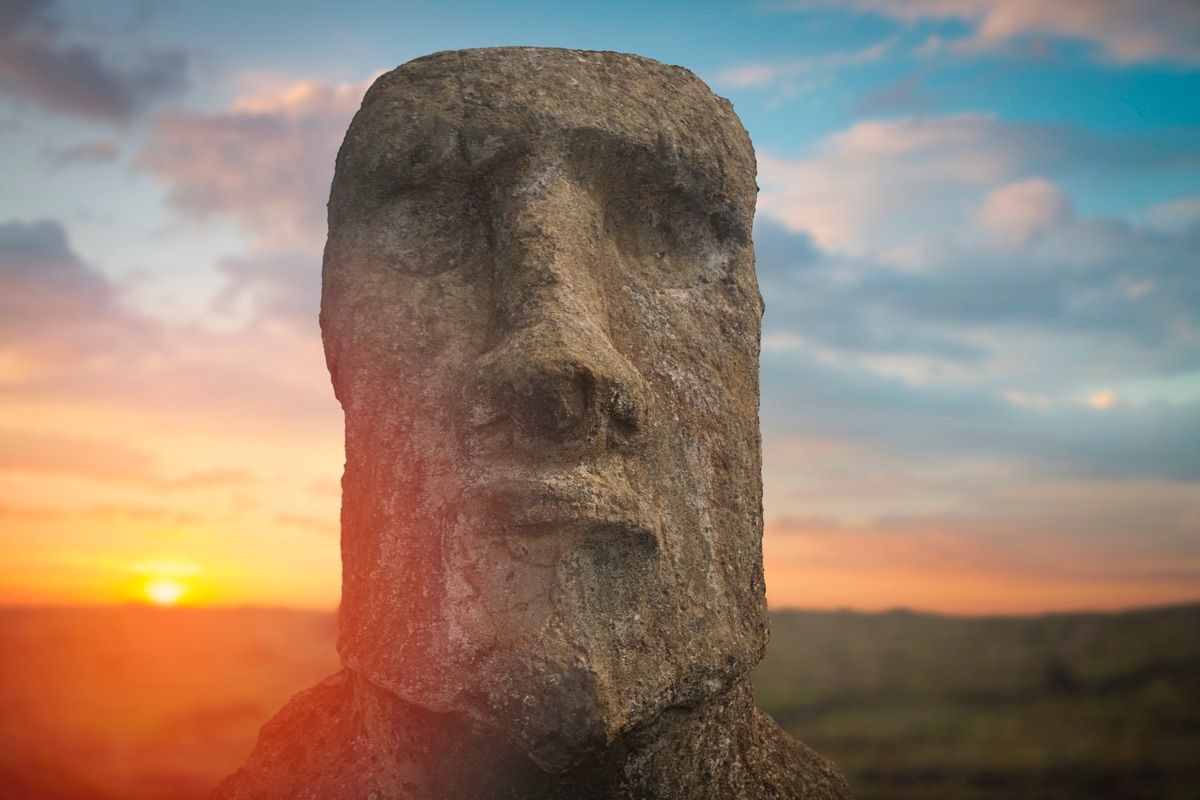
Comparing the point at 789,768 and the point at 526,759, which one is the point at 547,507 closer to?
the point at 526,759

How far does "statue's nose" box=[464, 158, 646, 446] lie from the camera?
3695mm

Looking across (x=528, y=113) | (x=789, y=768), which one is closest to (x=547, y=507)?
(x=528, y=113)

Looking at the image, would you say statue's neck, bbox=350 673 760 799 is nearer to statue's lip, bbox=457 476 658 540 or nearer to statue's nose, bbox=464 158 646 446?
statue's lip, bbox=457 476 658 540

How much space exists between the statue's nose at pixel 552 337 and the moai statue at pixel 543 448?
0.4 inches

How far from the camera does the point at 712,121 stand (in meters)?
4.96

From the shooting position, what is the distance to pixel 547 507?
11.9ft

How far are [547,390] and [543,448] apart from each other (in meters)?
0.19

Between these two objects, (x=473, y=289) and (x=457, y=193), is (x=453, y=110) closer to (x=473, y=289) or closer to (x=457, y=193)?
(x=457, y=193)

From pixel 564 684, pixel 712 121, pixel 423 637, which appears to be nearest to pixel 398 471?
pixel 423 637

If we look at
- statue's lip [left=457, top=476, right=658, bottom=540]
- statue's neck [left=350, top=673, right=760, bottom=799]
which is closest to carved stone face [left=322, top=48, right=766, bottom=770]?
statue's lip [left=457, top=476, right=658, bottom=540]

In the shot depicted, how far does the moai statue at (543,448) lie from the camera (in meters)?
3.69

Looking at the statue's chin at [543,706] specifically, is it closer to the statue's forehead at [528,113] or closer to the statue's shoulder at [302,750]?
the statue's shoulder at [302,750]

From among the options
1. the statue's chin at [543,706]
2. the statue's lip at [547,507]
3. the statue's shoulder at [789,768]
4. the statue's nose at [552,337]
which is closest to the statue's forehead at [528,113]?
the statue's nose at [552,337]

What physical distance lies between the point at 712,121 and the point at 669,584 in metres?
2.09
